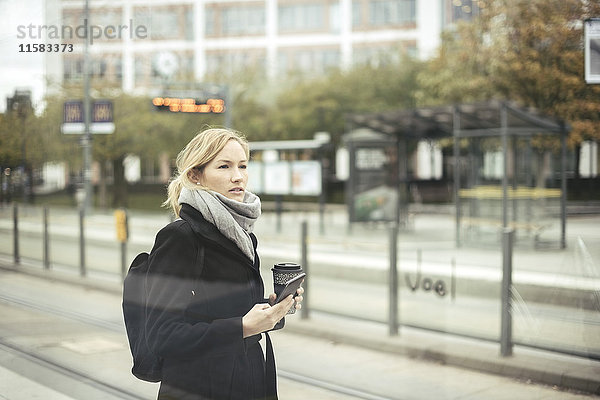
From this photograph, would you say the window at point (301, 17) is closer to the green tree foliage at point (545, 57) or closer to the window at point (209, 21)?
the window at point (209, 21)

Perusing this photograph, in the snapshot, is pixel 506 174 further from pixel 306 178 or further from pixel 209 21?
pixel 209 21

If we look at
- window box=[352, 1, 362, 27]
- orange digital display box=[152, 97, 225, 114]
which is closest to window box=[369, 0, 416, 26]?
window box=[352, 1, 362, 27]

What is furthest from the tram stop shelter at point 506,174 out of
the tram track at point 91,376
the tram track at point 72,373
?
the tram track at point 72,373

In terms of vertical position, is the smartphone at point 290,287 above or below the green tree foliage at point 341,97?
below

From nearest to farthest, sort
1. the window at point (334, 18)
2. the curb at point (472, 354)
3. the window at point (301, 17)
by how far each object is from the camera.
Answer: the curb at point (472, 354)
the window at point (301, 17)
the window at point (334, 18)

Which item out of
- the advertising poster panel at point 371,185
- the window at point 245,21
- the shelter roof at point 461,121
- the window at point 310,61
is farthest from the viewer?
the window at point 310,61

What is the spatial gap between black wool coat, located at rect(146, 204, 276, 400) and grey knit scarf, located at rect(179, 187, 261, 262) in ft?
0.07

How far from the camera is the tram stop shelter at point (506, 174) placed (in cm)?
1271

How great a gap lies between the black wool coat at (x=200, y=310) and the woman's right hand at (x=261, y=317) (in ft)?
0.08

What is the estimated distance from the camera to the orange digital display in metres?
16.5

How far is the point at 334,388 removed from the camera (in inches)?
211

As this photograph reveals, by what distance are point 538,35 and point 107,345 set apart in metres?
5.77

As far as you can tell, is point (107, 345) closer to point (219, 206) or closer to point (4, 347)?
point (4, 347)

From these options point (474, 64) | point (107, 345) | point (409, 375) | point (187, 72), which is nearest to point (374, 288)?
point (409, 375)
